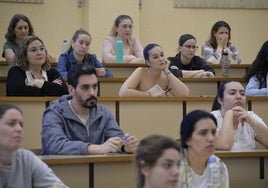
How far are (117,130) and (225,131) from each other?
25.7 inches

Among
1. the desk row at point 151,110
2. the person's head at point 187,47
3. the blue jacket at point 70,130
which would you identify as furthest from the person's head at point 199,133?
the person's head at point 187,47

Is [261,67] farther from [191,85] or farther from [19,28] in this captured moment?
[19,28]

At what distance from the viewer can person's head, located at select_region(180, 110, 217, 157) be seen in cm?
284

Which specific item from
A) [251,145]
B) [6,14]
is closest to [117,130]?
[251,145]

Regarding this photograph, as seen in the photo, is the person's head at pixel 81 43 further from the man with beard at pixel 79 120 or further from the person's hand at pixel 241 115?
the person's hand at pixel 241 115

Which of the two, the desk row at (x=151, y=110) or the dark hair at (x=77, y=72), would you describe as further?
the desk row at (x=151, y=110)

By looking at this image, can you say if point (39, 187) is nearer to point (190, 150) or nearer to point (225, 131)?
point (190, 150)

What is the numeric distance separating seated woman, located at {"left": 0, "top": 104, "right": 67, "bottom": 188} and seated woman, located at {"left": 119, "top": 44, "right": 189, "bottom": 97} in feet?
6.49

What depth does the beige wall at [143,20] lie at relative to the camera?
7.90m

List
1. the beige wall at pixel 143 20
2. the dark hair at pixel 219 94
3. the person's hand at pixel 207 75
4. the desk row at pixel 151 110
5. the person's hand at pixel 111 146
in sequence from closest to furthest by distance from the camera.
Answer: the person's hand at pixel 111 146
the dark hair at pixel 219 94
the desk row at pixel 151 110
the person's hand at pixel 207 75
the beige wall at pixel 143 20

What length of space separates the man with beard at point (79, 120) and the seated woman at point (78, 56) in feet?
5.62

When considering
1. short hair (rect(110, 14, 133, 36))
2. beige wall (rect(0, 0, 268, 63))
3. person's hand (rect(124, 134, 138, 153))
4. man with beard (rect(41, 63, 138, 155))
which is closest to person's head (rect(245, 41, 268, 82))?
short hair (rect(110, 14, 133, 36))

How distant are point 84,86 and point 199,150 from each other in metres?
0.94

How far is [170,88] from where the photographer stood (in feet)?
15.6
